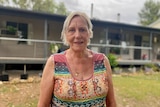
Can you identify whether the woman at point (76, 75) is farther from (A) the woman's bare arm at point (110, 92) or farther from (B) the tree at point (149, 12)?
(B) the tree at point (149, 12)

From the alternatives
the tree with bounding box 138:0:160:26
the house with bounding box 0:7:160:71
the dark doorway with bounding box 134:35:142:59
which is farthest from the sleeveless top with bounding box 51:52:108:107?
the tree with bounding box 138:0:160:26

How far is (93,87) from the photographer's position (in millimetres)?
1869

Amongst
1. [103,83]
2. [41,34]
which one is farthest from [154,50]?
[103,83]

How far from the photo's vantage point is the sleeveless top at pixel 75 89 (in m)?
1.82

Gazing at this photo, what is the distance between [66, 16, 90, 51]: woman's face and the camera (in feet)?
6.39

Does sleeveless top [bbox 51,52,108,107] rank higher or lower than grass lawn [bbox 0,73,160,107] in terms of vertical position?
higher

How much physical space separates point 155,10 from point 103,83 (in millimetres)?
55098

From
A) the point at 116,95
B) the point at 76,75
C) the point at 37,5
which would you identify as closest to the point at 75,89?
the point at 76,75

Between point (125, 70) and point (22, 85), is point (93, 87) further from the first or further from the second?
point (125, 70)

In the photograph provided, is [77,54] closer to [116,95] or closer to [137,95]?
[116,95]

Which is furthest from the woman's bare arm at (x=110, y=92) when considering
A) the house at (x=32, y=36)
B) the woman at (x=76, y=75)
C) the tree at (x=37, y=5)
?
the tree at (x=37, y=5)

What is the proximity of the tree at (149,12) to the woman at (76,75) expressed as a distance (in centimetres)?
5361

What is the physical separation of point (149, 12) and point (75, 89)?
183 ft

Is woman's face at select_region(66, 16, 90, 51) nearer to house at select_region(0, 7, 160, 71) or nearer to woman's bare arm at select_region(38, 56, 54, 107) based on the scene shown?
woman's bare arm at select_region(38, 56, 54, 107)
